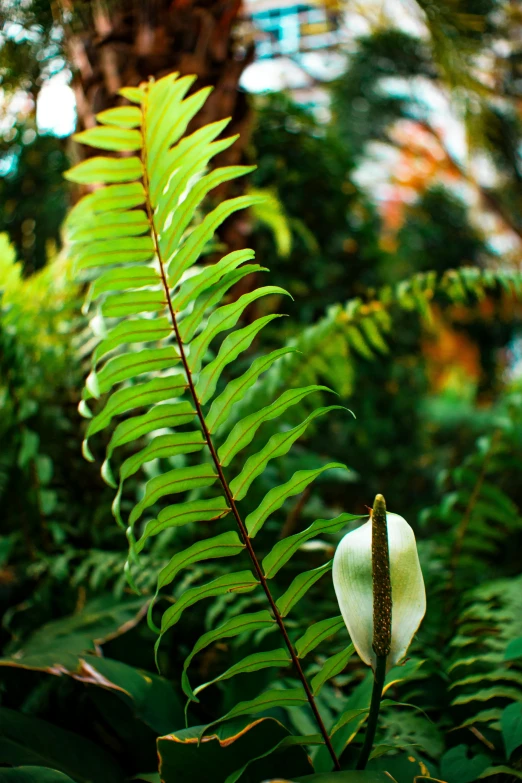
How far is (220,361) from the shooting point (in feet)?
2.17

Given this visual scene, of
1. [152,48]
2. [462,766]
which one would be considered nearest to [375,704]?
[462,766]

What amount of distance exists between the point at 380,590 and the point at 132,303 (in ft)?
1.33

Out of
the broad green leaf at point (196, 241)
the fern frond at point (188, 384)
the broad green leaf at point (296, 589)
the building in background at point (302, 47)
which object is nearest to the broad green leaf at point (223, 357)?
the fern frond at point (188, 384)

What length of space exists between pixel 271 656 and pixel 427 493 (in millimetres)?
2269

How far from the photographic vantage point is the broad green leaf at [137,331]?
0.67m

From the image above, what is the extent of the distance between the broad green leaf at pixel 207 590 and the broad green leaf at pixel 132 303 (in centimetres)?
31

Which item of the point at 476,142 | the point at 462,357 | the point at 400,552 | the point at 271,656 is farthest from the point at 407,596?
the point at 462,357

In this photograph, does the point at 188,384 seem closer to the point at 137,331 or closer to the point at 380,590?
the point at 137,331

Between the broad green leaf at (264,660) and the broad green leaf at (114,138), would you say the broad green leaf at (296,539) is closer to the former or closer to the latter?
the broad green leaf at (264,660)

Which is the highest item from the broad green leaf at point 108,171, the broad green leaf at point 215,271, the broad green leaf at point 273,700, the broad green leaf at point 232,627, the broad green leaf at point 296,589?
the broad green leaf at point 108,171

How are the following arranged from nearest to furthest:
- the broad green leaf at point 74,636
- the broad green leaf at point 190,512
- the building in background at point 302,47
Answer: the broad green leaf at point 190,512, the broad green leaf at point 74,636, the building in background at point 302,47

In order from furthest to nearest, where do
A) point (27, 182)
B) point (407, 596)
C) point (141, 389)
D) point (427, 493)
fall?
point (427, 493) < point (27, 182) < point (141, 389) < point (407, 596)

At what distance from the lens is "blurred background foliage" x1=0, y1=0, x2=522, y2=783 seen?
79 centimetres

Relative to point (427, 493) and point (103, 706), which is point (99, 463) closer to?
point (103, 706)
